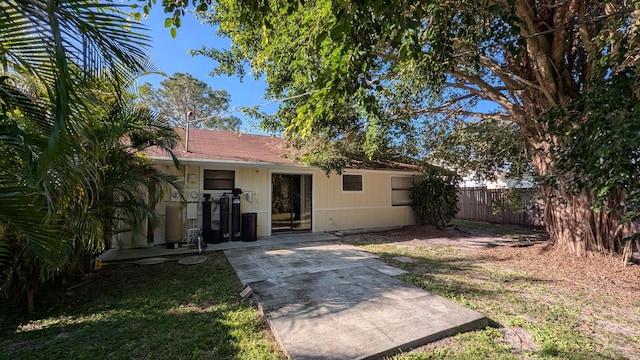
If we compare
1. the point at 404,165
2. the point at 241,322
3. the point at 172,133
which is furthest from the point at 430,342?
the point at 404,165

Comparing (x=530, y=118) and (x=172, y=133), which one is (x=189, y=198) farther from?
(x=530, y=118)

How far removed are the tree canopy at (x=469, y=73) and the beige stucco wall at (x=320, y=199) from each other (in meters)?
1.79

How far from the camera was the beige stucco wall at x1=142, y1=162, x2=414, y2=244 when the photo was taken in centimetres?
808

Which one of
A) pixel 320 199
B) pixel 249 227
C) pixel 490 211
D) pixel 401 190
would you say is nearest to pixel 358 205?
pixel 320 199

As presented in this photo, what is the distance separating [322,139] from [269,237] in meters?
3.47

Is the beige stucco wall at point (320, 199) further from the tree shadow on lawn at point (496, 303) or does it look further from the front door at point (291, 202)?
the tree shadow on lawn at point (496, 303)

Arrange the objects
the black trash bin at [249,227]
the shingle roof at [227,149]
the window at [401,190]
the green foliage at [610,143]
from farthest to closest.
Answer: the window at [401,190] → the black trash bin at [249,227] → the shingle roof at [227,149] → the green foliage at [610,143]

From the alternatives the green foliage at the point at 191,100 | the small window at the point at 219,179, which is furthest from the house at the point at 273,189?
the green foliage at the point at 191,100

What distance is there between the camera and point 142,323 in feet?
11.6

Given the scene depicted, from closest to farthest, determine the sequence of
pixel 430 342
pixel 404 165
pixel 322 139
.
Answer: pixel 430 342 < pixel 322 139 < pixel 404 165

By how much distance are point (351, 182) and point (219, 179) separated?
4.75 metres

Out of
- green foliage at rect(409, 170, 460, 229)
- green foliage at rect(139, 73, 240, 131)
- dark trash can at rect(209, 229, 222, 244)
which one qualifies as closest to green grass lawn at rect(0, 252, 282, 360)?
dark trash can at rect(209, 229, 222, 244)

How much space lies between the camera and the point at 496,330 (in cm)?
328

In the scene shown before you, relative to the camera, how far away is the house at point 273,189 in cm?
793
